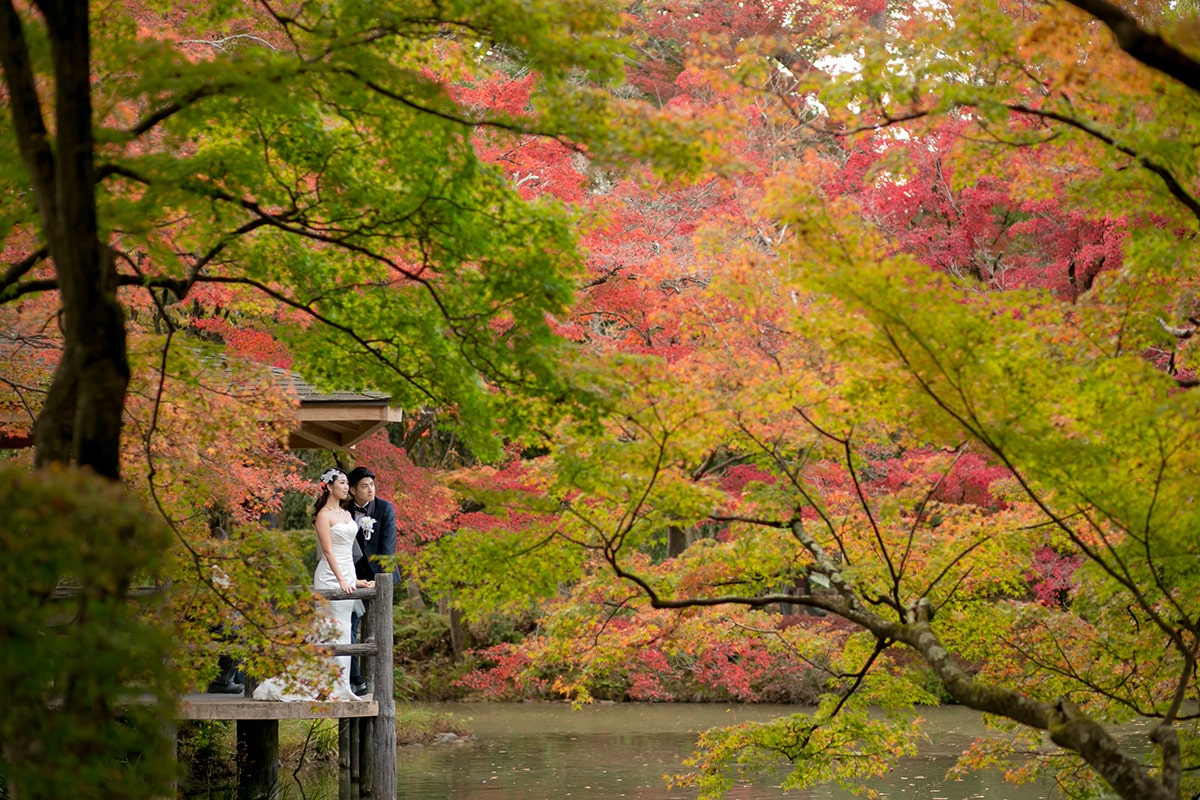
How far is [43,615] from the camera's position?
335 cm

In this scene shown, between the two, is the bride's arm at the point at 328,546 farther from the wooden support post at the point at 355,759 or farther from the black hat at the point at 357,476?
the wooden support post at the point at 355,759

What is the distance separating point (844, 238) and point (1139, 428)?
141 cm

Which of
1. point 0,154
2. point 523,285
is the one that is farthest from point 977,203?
point 0,154

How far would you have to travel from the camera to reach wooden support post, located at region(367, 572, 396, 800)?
885 centimetres

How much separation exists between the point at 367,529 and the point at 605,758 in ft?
21.7

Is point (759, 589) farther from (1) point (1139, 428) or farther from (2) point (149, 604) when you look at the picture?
(2) point (149, 604)

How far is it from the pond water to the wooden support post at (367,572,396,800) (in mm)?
2570

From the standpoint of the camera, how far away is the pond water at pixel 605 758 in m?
12.1

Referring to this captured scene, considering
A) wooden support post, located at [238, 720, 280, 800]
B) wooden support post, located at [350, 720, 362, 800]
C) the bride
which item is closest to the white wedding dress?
the bride

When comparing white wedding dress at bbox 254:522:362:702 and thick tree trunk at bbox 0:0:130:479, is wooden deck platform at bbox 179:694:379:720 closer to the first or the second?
white wedding dress at bbox 254:522:362:702

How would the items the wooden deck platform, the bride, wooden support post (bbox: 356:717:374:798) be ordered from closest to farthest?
the wooden deck platform < the bride < wooden support post (bbox: 356:717:374:798)

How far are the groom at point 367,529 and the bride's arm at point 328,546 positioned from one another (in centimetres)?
29

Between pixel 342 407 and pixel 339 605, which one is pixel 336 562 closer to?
pixel 339 605

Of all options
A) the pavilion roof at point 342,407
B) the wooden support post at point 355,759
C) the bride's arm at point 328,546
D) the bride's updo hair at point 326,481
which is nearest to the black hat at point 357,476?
the bride's updo hair at point 326,481
